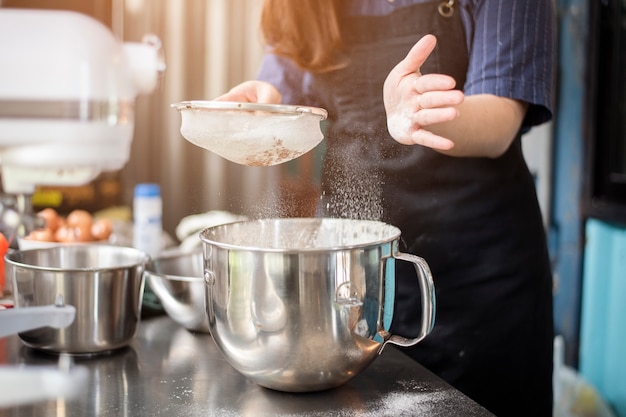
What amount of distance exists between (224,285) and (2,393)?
0.35 metres

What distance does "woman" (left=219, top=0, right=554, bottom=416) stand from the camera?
122 cm

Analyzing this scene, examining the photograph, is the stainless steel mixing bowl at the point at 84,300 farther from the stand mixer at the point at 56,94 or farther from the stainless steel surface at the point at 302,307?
the stand mixer at the point at 56,94

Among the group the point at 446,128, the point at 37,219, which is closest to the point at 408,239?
the point at 446,128

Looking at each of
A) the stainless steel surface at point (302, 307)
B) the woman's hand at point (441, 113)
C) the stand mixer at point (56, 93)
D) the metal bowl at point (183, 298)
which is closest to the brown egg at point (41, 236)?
the stand mixer at point (56, 93)

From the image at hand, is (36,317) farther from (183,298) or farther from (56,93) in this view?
(56,93)

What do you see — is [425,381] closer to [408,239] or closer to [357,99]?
[408,239]

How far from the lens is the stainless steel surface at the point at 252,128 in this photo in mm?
926

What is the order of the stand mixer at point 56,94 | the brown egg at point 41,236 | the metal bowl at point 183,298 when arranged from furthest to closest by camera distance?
the stand mixer at point 56,94 < the brown egg at point 41,236 < the metal bowl at point 183,298

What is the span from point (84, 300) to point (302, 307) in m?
0.41

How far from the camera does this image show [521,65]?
1.22 m

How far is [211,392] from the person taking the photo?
934 mm

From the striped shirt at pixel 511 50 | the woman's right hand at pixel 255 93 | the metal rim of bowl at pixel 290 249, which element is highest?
the striped shirt at pixel 511 50

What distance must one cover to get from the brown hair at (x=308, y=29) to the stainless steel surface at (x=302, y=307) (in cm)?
54

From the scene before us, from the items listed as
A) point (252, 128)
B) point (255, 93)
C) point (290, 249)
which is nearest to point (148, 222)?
point (255, 93)
